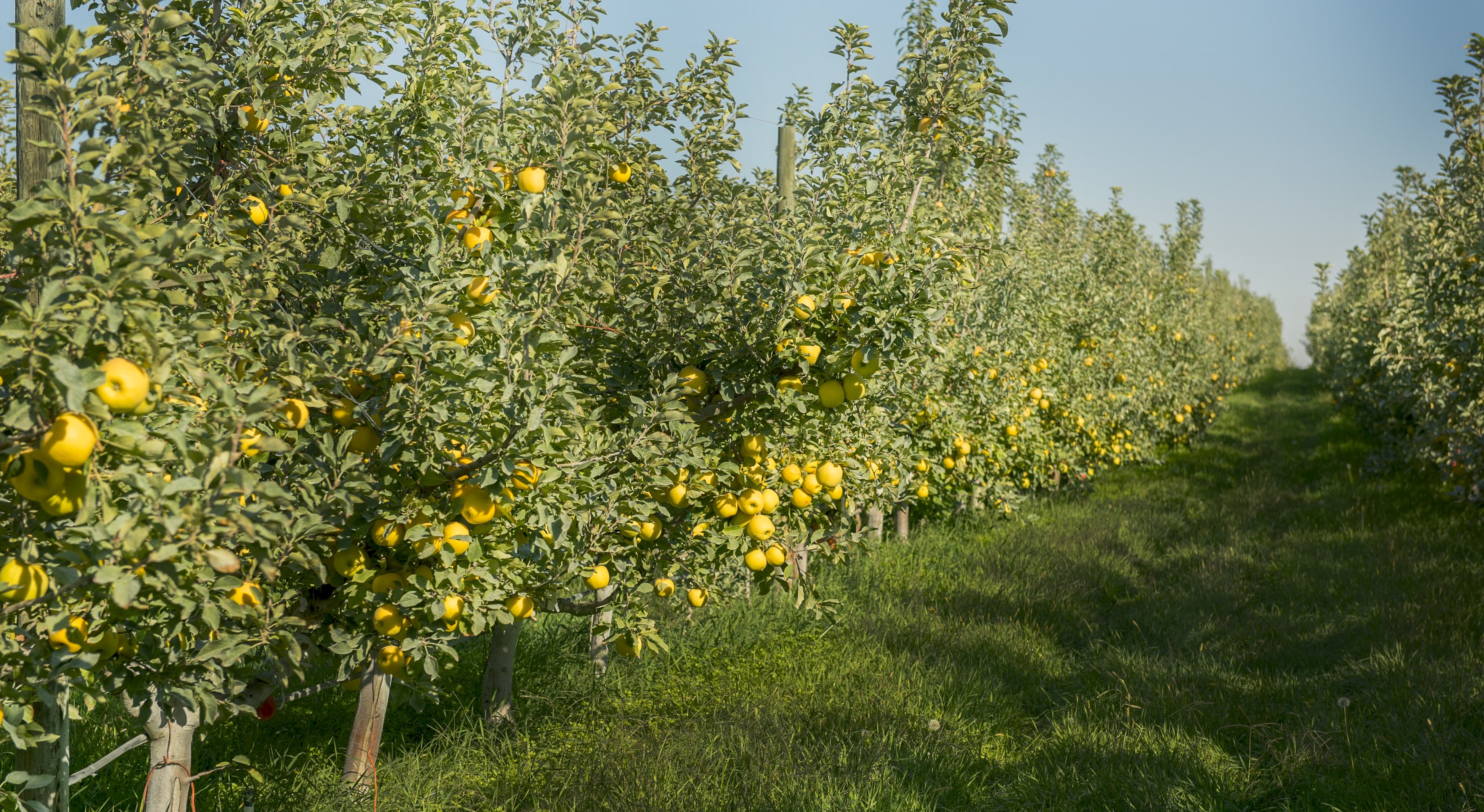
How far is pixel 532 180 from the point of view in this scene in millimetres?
2246

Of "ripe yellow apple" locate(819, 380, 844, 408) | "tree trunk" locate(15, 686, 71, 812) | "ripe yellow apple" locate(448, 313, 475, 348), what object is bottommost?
"tree trunk" locate(15, 686, 71, 812)

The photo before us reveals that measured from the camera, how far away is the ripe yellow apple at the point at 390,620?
2.31 m

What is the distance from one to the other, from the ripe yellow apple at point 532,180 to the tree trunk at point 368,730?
2337mm

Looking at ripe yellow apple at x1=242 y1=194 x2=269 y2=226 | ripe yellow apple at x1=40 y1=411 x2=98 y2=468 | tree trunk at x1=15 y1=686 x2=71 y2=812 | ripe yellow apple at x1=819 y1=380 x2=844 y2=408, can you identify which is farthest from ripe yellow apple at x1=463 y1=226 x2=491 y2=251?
tree trunk at x1=15 y1=686 x2=71 y2=812

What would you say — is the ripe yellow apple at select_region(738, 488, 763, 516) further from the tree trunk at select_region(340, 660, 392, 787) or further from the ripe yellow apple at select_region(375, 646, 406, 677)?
the tree trunk at select_region(340, 660, 392, 787)

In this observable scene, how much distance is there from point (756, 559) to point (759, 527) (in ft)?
0.36

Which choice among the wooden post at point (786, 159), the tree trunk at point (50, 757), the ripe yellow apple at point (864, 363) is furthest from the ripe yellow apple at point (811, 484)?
the tree trunk at point (50, 757)

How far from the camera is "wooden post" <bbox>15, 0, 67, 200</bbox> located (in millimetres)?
2359

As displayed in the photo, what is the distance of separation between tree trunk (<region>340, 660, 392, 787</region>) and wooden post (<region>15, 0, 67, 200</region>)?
2.15m

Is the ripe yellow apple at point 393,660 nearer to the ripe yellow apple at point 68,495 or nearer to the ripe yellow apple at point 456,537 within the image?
the ripe yellow apple at point 456,537

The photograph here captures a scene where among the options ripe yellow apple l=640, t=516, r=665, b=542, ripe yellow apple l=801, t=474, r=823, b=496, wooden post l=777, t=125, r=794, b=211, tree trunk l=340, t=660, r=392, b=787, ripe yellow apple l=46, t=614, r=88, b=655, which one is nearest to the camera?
ripe yellow apple l=46, t=614, r=88, b=655

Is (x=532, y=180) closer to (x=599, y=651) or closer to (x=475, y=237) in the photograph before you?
(x=475, y=237)

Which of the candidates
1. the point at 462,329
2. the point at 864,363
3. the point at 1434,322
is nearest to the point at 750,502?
the point at 864,363

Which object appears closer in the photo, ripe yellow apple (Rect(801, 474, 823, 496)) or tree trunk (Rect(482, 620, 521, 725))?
ripe yellow apple (Rect(801, 474, 823, 496))
